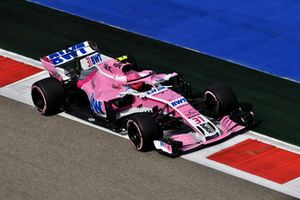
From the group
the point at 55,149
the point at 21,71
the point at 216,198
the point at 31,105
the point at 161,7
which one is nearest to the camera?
the point at 216,198

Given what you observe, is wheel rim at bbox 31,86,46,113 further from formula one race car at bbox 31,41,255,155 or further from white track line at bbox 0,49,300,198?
white track line at bbox 0,49,300,198

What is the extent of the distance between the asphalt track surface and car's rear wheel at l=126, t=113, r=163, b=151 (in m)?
0.26

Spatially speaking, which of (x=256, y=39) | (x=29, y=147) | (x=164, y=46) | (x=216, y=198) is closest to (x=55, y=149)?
(x=29, y=147)

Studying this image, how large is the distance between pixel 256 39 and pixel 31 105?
689 cm

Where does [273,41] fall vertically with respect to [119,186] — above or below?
above

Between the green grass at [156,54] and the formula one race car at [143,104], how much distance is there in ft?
3.52

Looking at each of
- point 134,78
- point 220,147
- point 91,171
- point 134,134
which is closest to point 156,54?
point 134,78

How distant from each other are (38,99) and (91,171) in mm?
3073

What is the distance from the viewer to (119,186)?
15195 millimetres

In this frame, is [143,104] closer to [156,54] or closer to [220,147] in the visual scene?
[220,147]

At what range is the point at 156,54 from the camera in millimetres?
21594

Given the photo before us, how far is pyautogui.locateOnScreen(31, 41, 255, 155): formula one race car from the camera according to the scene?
53.6 ft

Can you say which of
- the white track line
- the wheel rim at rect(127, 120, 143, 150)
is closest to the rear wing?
the white track line

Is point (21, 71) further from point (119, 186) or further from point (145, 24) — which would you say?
point (119, 186)
